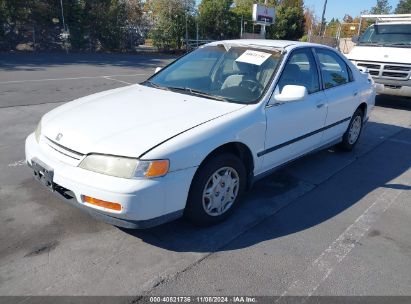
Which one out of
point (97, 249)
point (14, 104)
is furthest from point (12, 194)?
point (14, 104)

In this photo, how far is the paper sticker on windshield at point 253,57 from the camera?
388 centimetres

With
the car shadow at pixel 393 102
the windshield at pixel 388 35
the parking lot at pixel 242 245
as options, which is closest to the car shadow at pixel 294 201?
the parking lot at pixel 242 245

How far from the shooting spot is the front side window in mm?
3850

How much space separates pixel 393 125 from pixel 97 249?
Result: 6685 mm

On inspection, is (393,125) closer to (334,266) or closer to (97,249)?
(334,266)

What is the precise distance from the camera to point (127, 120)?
310 cm

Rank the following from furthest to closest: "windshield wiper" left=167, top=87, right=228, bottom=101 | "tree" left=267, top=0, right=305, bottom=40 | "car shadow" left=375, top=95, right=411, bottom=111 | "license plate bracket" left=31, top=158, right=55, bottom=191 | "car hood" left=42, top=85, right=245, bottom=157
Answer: "tree" left=267, top=0, right=305, bottom=40 → "car shadow" left=375, top=95, right=411, bottom=111 → "windshield wiper" left=167, top=87, right=228, bottom=101 → "license plate bracket" left=31, top=158, right=55, bottom=191 → "car hood" left=42, top=85, right=245, bottom=157

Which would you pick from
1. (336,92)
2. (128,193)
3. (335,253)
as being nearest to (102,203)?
(128,193)

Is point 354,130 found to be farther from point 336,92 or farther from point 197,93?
point 197,93

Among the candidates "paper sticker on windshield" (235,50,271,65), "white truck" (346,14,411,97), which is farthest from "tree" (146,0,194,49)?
"paper sticker on windshield" (235,50,271,65)

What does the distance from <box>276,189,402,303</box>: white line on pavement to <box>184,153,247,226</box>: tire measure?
91cm

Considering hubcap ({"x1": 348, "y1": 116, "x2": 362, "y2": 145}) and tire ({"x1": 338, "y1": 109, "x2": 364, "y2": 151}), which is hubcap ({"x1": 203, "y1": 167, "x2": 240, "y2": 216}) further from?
hubcap ({"x1": 348, "y1": 116, "x2": 362, "y2": 145})

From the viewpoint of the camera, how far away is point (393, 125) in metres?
7.52

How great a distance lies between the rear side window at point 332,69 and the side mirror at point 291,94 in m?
1.19
